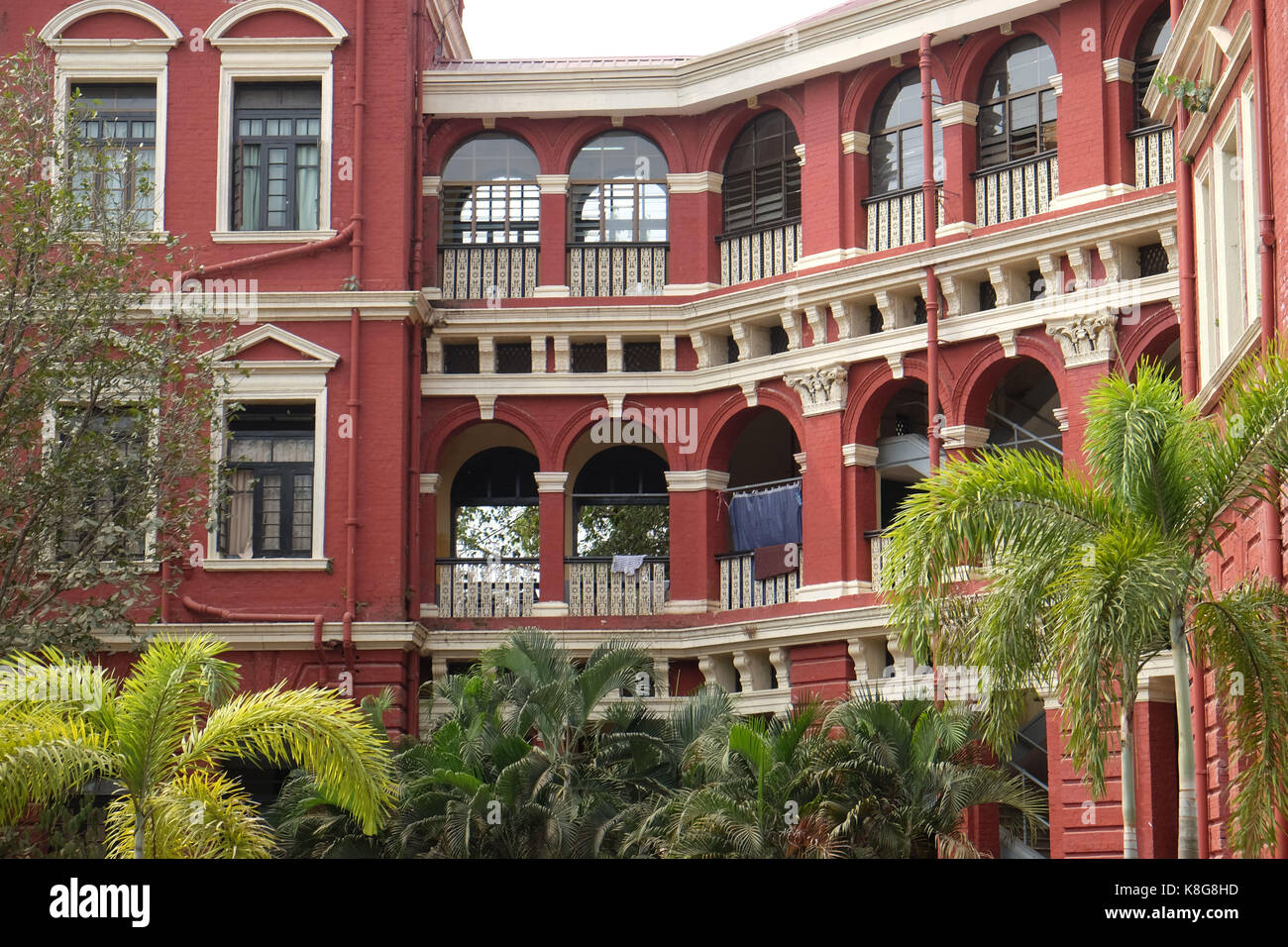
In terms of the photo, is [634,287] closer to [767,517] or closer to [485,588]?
[767,517]

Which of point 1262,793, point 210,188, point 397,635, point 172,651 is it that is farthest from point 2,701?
point 210,188

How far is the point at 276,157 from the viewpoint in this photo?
28172 millimetres

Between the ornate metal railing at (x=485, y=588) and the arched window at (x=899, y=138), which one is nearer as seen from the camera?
the arched window at (x=899, y=138)

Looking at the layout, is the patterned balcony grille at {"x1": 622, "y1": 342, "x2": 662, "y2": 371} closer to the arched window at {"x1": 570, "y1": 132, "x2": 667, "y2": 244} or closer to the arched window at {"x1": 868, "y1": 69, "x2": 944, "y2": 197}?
the arched window at {"x1": 570, "y1": 132, "x2": 667, "y2": 244}

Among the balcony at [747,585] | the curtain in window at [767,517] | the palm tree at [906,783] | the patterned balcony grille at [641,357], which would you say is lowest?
the palm tree at [906,783]

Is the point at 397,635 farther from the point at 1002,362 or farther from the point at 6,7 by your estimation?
Result: the point at 6,7

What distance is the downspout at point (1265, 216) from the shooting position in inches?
634

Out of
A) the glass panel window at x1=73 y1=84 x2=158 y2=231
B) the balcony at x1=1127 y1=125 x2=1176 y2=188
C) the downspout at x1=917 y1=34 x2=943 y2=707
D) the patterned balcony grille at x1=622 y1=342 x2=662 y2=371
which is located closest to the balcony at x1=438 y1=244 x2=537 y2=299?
the patterned balcony grille at x1=622 y1=342 x2=662 y2=371

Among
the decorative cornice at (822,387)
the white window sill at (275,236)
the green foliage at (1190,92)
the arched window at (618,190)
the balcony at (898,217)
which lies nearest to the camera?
the green foliage at (1190,92)

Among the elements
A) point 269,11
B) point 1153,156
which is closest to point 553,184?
point 269,11

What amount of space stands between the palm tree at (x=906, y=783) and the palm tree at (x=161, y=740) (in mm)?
5131

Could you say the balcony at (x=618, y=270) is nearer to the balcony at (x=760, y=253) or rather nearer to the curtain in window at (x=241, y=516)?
the balcony at (x=760, y=253)

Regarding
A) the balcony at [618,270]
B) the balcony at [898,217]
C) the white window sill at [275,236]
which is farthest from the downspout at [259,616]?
the balcony at [898,217]

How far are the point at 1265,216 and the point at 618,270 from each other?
43.6 feet
